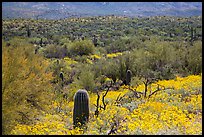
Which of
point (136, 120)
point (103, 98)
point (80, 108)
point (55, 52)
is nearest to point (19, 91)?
point (80, 108)

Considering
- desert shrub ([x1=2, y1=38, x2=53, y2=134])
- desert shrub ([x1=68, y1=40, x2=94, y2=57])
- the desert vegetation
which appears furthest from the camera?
desert shrub ([x1=68, y1=40, x2=94, y2=57])

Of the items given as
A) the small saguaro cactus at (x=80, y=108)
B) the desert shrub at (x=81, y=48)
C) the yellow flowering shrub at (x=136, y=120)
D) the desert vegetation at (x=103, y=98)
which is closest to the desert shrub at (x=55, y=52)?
the desert shrub at (x=81, y=48)

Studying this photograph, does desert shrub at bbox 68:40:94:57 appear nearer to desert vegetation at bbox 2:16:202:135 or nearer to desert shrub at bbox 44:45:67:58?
desert shrub at bbox 44:45:67:58

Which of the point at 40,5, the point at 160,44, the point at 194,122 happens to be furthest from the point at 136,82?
the point at 40,5

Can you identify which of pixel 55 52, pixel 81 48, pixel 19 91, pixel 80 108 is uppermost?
pixel 19 91

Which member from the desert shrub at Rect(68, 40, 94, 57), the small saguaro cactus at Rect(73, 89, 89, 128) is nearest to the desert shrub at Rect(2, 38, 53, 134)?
the small saguaro cactus at Rect(73, 89, 89, 128)

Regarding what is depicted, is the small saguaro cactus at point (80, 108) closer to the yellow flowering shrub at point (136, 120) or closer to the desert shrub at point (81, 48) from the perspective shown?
the yellow flowering shrub at point (136, 120)

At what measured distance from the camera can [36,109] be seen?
12.1 meters

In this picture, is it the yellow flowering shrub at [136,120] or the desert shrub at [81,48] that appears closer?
the yellow flowering shrub at [136,120]

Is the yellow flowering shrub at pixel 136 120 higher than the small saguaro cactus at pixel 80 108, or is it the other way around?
the small saguaro cactus at pixel 80 108

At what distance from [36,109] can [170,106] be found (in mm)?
4137

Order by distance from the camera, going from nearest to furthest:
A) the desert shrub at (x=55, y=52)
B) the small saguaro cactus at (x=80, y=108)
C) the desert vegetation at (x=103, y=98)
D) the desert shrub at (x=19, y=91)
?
the desert shrub at (x=19, y=91)
the desert vegetation at (x=103, y=98)
the small saguaro cactus at (x=80, y=108)
the desert shrub at (x=55, y=52)

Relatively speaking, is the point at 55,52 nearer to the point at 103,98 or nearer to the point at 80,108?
the point at 103,98

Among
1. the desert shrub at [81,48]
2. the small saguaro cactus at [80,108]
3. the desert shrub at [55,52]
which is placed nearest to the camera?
the small saguaro cactus at [80,108]
